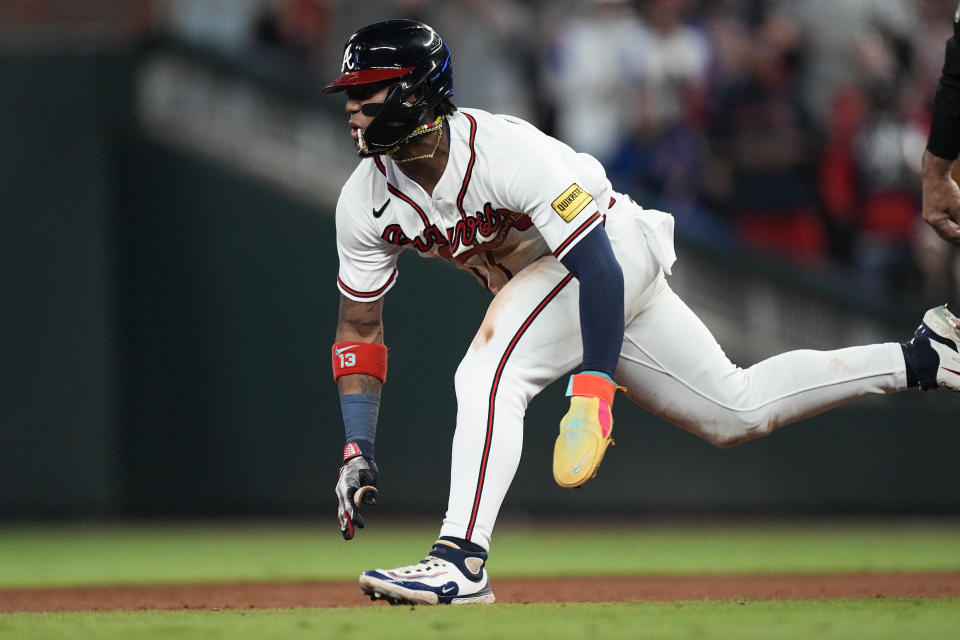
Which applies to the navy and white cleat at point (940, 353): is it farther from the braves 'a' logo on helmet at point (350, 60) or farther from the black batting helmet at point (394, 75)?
the braves 'a' logo on helmet at point (350, 60)

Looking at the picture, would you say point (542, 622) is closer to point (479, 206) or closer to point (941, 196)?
point (479, 206)

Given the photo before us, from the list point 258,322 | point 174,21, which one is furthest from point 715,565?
point 174,21

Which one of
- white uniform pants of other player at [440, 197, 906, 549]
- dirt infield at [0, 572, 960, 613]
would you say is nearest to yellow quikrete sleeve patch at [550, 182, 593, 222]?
white uniform pants of other player at [440, 197, 906, 549]

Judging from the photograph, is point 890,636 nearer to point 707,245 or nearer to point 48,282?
point 707,245

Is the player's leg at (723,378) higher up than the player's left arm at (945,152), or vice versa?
the player's left arm at (945,152)

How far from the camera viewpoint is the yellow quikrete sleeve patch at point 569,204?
380 centimetres

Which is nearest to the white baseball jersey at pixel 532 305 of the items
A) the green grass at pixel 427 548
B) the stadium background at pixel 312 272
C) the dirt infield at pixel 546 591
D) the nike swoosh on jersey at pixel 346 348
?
the nike swoosh on jersey at pixel 346 348

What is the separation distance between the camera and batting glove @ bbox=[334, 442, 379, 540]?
3.98 m

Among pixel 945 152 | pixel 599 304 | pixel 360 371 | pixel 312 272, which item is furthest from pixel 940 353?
pixel 312 272

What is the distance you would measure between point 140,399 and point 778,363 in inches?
212

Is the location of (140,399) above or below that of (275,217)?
below

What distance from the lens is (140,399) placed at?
28.5 ft

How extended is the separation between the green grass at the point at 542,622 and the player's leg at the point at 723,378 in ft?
1.95

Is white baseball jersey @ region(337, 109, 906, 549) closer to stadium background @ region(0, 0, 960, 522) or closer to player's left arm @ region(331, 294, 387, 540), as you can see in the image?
player's left arm @ region(331, 294, 387, 540)
